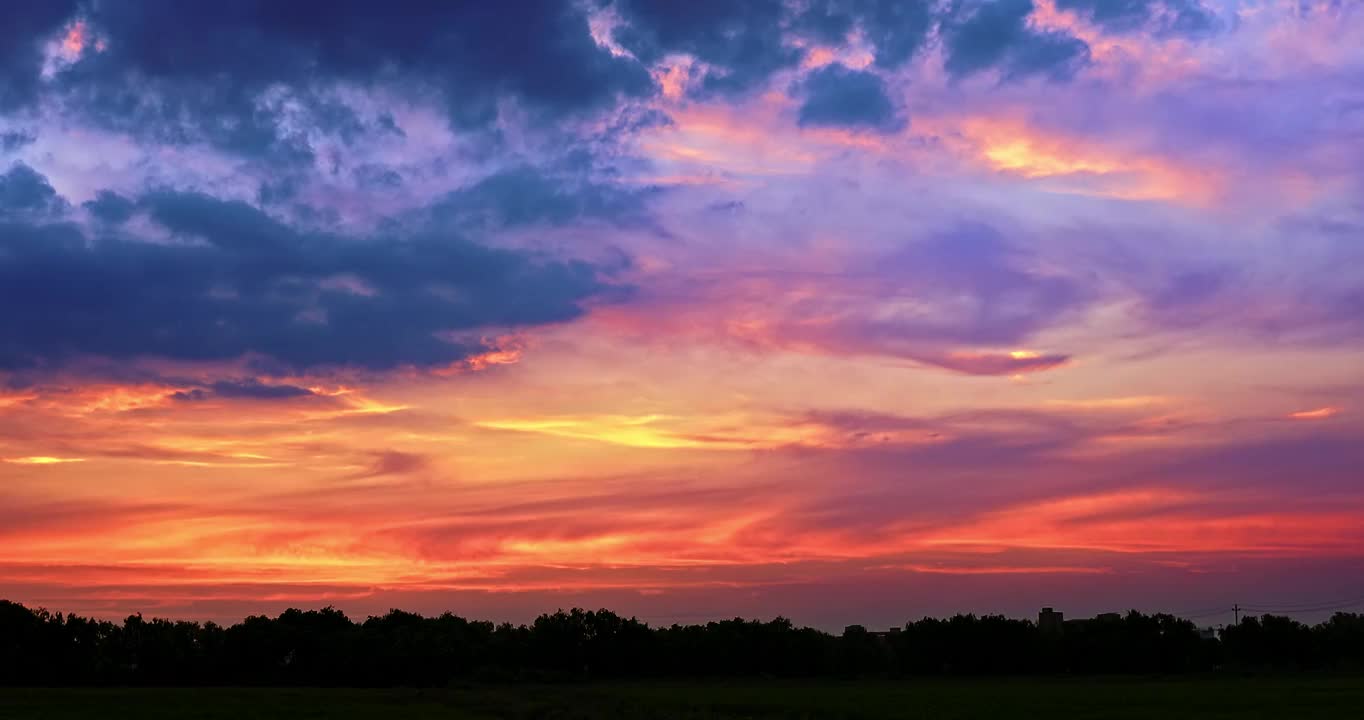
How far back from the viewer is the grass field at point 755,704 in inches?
3548

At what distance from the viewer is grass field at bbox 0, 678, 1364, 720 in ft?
296

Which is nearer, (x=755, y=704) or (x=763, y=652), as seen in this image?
(x=755, y=704)

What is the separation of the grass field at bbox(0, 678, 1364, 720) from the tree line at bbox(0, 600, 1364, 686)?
43444 millimetres

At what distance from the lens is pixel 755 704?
115625 millimetres

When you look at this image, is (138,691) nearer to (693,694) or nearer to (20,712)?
(20,712)

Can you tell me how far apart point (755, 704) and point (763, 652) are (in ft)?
266

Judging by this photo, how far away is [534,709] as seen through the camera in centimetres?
11462

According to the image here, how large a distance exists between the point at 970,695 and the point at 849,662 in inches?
2829

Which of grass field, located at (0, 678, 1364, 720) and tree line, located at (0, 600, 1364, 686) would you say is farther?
tree line, located at (0, 600, 1364, 686)

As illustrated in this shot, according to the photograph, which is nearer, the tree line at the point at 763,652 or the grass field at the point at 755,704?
the grass field at the point at 755,704

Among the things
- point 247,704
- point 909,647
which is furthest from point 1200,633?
point 247,704

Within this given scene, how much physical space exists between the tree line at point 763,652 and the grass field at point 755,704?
4344 cm

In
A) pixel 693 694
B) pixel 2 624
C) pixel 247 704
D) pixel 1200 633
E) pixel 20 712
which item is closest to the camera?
pixel 20 712

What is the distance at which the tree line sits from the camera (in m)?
180
